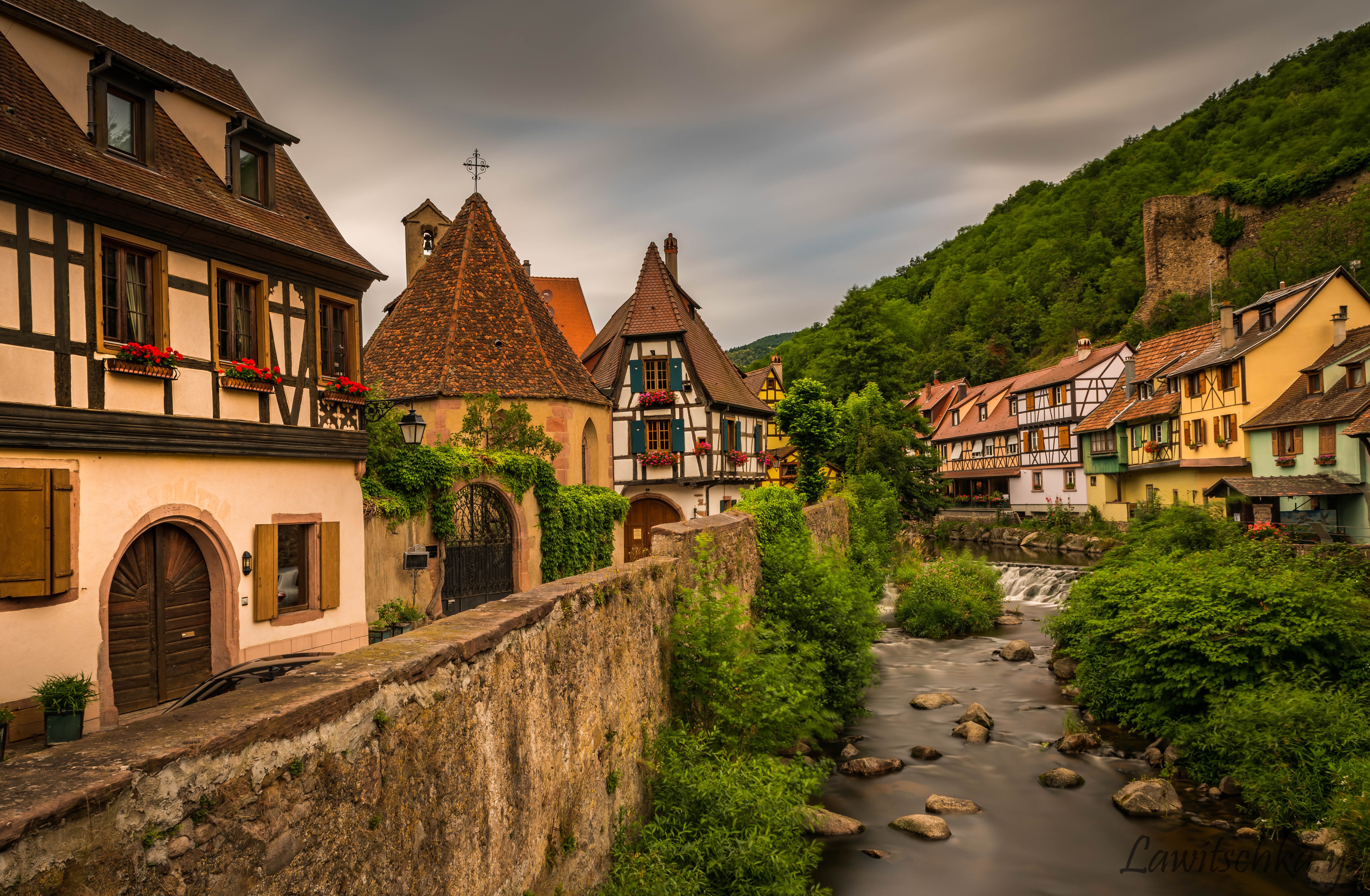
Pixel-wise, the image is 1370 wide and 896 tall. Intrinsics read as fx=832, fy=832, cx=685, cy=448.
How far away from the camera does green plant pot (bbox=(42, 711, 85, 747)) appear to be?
8289 mm

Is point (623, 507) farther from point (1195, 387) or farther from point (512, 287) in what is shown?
point (1195, 387)

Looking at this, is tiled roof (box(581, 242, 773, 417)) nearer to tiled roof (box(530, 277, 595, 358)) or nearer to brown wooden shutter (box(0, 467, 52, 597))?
tiled roof (box(530, 277, 595, 358))

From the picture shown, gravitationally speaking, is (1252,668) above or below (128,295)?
below

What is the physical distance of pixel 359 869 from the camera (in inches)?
127

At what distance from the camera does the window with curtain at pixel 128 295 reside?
941 centimetres

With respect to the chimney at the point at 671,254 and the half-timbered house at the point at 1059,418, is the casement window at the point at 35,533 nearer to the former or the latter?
the chimney at the point at 671,254

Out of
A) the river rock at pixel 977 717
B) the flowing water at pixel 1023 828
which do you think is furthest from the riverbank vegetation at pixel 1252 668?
the river rock at pixel 977 717

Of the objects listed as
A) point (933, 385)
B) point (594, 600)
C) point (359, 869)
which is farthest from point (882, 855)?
point (933, 385)

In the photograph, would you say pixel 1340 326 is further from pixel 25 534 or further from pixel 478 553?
pixel 25 534

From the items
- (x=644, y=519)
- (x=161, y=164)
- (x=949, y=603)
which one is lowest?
(x=949, y=603)

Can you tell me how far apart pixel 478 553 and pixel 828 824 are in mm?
9424

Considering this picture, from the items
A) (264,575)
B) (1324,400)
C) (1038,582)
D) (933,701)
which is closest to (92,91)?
(264,575)

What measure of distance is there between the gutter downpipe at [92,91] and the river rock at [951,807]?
43.4ft

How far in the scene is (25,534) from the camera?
8.29 metres
